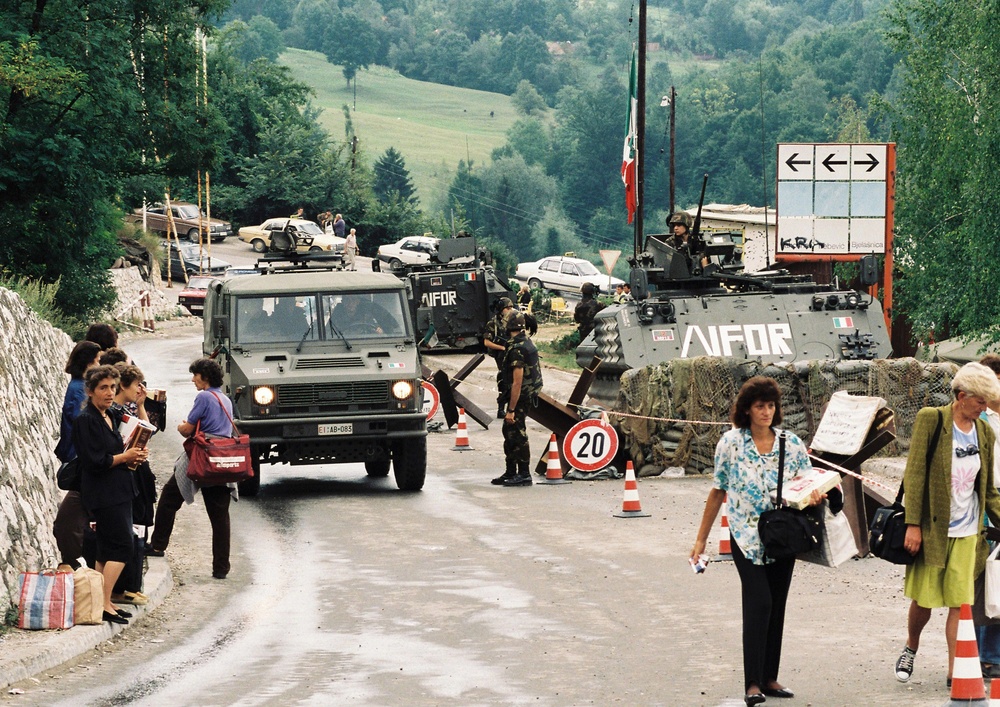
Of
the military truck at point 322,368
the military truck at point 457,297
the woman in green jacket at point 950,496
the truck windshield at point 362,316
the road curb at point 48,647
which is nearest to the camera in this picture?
the woman in green jacket at point 950,496

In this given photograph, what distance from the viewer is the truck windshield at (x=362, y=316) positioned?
1812 centimetres

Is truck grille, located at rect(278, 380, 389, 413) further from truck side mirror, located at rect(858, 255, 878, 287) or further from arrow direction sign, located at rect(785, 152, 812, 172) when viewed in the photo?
arrow direction sign, located at rect(785, 152, 812, 172)

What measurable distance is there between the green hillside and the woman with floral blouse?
121778mm

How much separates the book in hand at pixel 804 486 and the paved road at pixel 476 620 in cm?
107

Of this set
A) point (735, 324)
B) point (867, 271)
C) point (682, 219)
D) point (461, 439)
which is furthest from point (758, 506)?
point (682, 219)

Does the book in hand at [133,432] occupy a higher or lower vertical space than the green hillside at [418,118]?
lower

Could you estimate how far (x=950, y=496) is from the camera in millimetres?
8656

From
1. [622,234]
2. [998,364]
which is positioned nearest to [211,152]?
[998,364]

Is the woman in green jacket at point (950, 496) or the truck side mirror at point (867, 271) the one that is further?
the truck side mirror at point (867, 271)

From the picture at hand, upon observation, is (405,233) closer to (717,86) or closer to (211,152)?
(211,152)

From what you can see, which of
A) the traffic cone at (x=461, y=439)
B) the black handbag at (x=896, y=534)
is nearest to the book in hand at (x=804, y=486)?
the black handbag at (x=896, y=534)

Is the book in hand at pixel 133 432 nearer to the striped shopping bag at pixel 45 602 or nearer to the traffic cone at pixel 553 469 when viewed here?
the striped shopping bag at pixel 45 602

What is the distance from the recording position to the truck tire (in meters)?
17.6

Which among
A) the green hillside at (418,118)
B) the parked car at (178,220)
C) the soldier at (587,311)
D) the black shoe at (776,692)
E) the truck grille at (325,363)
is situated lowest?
the black shoe at (776,692)
